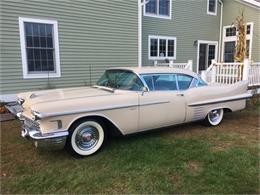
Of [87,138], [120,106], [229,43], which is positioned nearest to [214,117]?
[120,106]

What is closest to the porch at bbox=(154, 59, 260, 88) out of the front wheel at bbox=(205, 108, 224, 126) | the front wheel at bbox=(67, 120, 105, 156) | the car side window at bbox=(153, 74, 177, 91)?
the front wheel at bbox=(205, 108, 224, 126)

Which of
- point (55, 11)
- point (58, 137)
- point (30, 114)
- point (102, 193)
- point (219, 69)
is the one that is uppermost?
point (55, 11)

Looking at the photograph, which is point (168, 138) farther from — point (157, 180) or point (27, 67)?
point (27, 67)

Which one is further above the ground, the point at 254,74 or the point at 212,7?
the point at 212,7

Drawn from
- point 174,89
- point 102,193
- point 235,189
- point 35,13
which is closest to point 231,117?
point 174,89

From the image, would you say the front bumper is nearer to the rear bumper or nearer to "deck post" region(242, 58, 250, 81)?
the rear bumper

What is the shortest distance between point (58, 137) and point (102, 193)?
115cm

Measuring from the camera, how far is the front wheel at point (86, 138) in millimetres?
3801

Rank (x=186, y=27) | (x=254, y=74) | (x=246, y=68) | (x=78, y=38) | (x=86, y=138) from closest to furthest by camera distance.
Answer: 1. (x=86, y=138)
2. (x=78, y=38)
3. (x=246, y=68)
4. (x=254, y=74)
5. (x=186, y=27)

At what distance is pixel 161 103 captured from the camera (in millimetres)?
4609

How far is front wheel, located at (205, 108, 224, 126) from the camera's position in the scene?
5566 mm

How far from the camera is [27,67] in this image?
8086mm

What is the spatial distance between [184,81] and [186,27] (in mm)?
10411

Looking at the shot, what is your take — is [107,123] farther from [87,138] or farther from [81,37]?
[81,37]
